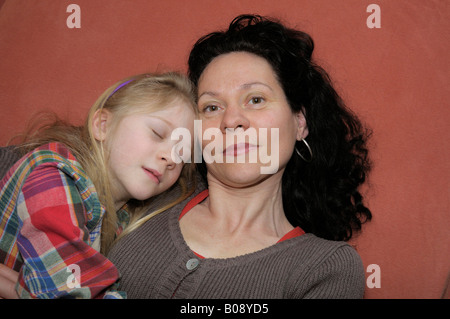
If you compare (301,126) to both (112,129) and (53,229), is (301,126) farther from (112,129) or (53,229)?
(53,229)

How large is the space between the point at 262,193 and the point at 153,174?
15.1 inches

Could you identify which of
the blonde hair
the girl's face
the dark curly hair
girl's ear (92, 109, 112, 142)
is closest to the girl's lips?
the girl's face

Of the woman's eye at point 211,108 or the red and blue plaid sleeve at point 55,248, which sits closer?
the red and blue plaid sleeve at point 55,248

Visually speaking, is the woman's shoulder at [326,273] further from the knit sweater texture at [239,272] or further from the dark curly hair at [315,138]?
the dark curly hair at [315,138]

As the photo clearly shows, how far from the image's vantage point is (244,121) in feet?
4.24

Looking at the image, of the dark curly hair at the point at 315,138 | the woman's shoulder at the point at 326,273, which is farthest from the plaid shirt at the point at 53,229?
the dark curly hair at the point at 315,138

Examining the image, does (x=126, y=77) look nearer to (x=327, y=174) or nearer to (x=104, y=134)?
(x=104, y=134)

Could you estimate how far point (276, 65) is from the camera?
141 cm

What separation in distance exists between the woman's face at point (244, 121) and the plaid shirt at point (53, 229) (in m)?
0.42

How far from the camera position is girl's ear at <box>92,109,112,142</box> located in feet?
4.79

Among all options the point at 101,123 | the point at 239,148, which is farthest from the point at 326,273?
the point at 101,123

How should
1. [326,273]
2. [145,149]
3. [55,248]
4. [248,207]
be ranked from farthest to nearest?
[248,207] < [145,149] < [326,273] < [55,248]

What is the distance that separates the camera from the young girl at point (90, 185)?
108 cm

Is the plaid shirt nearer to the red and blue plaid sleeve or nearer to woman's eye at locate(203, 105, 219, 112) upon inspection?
the red and blue plaid sleeve
